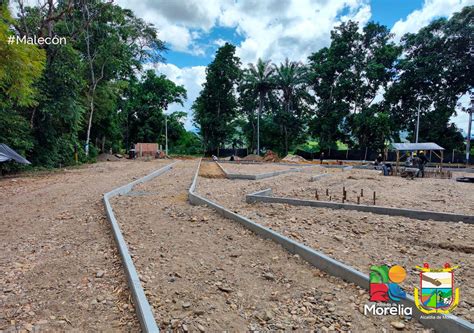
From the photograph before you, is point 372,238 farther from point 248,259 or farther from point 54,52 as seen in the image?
point 54,52

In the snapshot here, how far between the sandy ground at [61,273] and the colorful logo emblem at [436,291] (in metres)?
2.55

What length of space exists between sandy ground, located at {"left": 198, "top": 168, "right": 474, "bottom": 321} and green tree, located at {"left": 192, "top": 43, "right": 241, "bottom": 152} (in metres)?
27.4

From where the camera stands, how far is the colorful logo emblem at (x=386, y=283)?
2.51 m

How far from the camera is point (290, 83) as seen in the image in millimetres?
29828

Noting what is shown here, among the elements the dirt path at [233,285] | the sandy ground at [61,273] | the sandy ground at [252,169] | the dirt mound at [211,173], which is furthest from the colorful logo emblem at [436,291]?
the sandy ground at [252,169]

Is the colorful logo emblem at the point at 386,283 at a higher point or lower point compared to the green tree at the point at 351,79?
lower

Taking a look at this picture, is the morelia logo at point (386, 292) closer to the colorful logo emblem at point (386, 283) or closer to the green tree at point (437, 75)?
the colorful logo emblem at point (386, 283)

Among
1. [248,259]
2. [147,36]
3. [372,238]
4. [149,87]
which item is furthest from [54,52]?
[149,87]

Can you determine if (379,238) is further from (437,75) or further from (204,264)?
(437,75)

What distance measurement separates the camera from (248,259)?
3.57m

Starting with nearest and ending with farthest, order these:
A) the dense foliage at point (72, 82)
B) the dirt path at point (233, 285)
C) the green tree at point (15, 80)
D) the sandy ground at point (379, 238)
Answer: the dirt path at point (233, 285), the sandy ground at point (379, 238), the green tree at point (15, 80), the dense foliage at point (72, 82)

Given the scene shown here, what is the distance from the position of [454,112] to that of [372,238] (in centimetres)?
2834

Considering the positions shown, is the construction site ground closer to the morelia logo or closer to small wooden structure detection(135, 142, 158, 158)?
the morelia logo

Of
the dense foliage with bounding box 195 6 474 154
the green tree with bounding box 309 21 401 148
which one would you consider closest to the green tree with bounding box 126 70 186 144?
the dense foliage with bounding box 195 6 474 154
